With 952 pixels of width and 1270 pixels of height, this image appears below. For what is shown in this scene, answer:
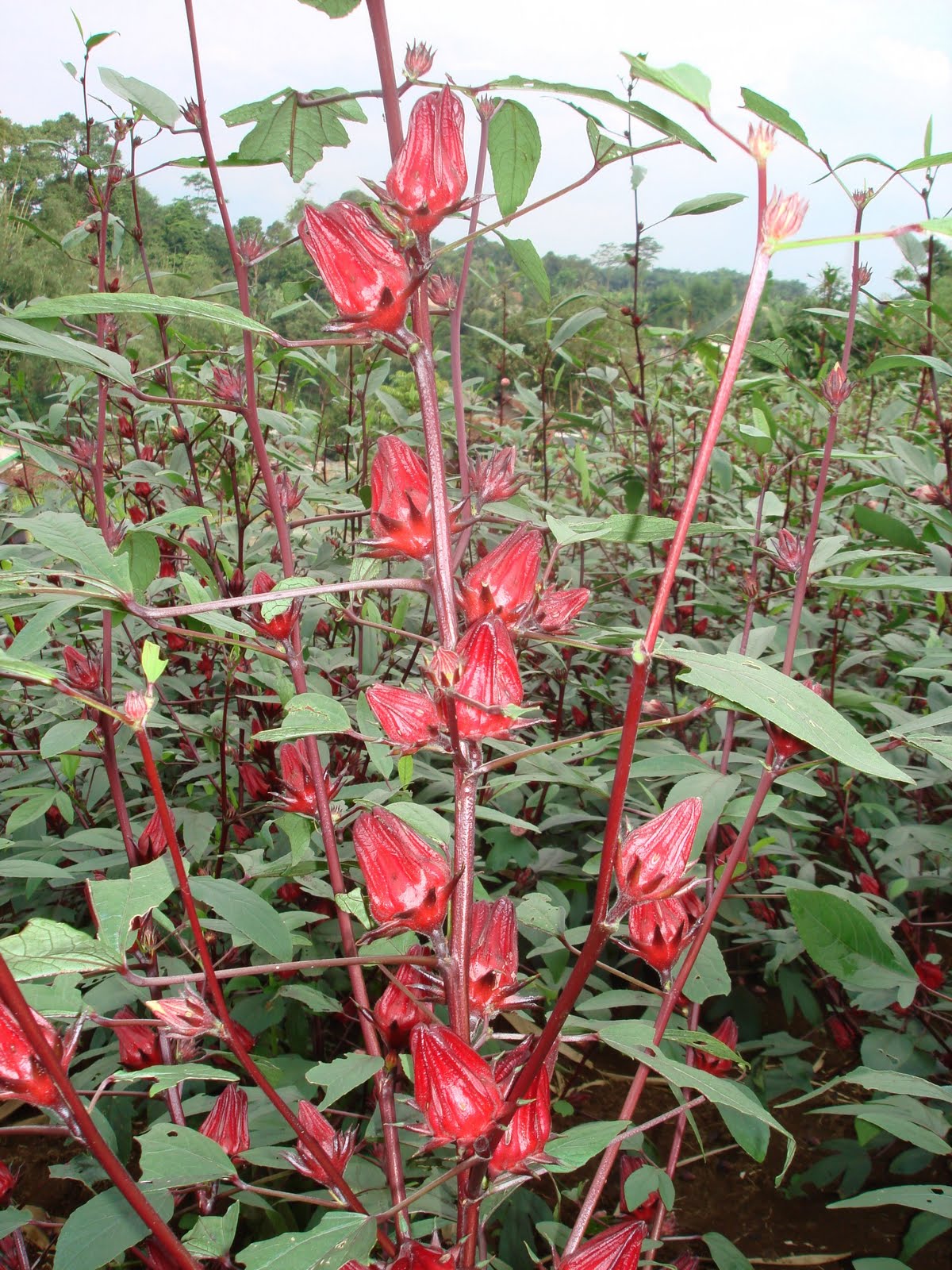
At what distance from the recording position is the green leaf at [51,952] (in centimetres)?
40

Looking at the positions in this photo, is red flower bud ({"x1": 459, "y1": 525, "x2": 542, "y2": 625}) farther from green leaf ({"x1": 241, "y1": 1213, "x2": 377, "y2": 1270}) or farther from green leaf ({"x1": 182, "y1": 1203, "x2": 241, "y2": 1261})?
green leaf ({"x1": 182, "y1": 1203, "x2": 241, "y2": 1261})

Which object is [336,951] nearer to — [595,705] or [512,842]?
[512,842]

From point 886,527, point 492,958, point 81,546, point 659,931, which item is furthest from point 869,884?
point 81,546

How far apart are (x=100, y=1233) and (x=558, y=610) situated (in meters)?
0.47

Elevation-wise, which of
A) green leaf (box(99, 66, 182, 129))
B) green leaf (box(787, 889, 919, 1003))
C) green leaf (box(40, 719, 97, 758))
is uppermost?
green leaf (box(99, 66, 182, 129))

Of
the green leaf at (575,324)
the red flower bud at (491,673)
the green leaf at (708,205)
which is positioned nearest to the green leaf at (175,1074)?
the red flower bud at (491,673)

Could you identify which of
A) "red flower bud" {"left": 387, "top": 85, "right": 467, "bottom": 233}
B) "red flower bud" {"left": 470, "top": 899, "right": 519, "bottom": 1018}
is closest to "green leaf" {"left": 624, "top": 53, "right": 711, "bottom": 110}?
"red flower bud" {"left": 387, "top": 85, "right": 467, "bottom": 233}

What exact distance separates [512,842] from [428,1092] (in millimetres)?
721

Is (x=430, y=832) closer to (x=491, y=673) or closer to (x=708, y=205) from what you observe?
(x=491, y=673)

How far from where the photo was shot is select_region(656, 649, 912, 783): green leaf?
0.30m

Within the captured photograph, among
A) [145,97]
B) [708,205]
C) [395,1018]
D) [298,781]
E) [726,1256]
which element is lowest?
[726,1256]

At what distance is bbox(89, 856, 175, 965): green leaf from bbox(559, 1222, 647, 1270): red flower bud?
0.29m

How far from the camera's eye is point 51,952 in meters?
0.42

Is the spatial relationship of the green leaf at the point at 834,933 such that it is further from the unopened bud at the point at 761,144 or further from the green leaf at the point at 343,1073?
the unopened bud at the point at 761,144
